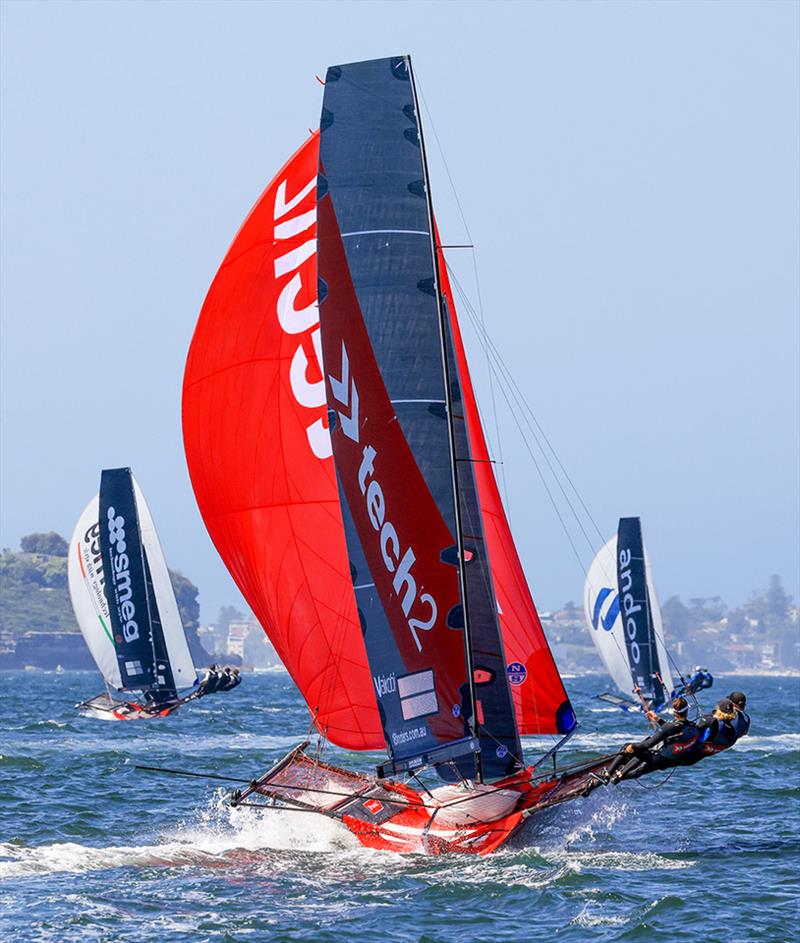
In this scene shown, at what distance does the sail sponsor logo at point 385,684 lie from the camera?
17.0 meters

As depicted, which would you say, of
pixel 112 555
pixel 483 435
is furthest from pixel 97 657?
pixel 483 435

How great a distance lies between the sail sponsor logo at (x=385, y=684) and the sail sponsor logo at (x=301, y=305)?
138 inches

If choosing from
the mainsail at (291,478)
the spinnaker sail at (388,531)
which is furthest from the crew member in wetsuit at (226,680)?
the spinnaker sail at (388,531)

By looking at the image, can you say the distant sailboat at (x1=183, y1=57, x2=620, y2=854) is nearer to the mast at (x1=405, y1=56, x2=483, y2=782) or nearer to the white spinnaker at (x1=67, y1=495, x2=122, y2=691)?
the mast at (x1=405, y1=56, x2=483, y2=782)

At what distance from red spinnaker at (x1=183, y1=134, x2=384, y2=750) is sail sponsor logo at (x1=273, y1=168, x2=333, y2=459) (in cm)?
1

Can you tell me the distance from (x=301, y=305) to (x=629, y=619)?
1120 inches

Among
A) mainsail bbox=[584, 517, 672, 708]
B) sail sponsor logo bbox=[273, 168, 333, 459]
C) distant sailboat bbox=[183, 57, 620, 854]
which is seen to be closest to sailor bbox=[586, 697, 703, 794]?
distant sailboat bbox=[183, 57, 620, 854]

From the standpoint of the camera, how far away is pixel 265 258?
790 inches

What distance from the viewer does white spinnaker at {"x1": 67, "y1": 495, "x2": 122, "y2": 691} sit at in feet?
129

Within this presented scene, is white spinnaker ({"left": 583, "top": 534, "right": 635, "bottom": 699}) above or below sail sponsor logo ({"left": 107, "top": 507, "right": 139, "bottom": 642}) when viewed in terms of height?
below

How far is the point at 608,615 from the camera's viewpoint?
4781cm

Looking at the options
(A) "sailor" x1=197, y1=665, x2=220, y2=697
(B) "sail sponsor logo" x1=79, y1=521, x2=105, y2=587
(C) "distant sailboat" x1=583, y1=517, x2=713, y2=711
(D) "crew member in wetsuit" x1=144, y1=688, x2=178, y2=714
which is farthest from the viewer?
(C) "distant sailboat" x1=583, y1=517, x2=713, y2=711

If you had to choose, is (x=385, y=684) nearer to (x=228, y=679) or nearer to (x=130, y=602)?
(x=130, y=602)

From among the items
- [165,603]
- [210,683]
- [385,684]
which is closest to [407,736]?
[385,684]
